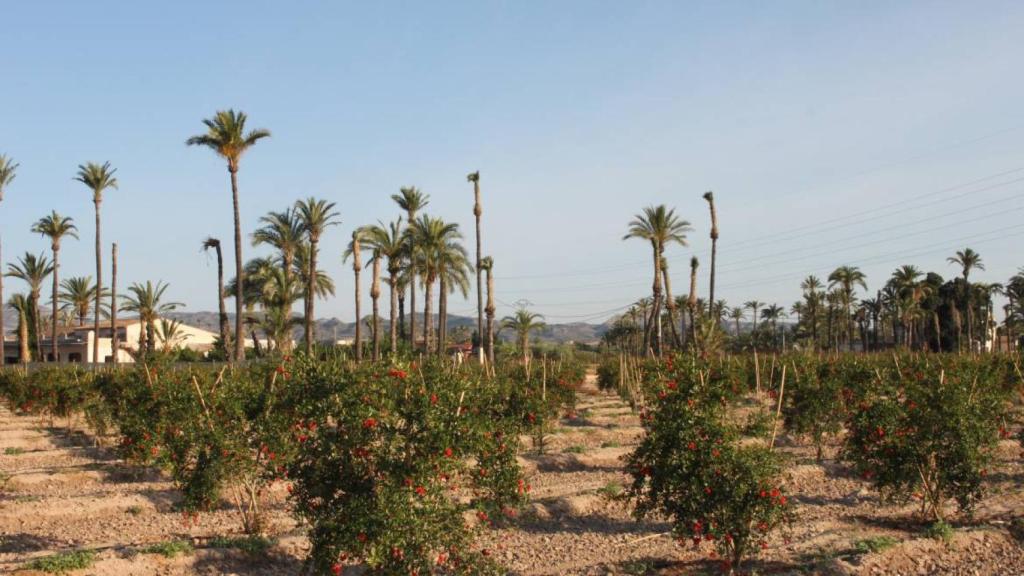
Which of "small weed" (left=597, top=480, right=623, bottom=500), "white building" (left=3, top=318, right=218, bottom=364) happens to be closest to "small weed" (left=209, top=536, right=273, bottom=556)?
"small weed" (left=597, top=480, right=623, bottom=500)

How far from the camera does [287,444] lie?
12.8m

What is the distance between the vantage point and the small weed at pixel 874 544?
13109 mm

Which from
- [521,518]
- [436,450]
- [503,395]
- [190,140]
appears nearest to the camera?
[436,450]

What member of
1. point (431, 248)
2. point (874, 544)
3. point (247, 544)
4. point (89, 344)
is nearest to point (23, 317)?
point (89, 344)

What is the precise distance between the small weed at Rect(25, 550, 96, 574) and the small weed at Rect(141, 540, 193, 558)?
0.81 m

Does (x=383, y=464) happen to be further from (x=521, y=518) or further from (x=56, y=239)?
(x=56, y=239)

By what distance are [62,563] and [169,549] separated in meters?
1.48

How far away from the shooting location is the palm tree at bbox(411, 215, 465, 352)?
48250mm

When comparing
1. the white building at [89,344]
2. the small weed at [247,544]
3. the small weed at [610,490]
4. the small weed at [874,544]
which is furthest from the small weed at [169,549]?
the white building at [89,344]

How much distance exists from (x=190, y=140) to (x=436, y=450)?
3758 centimetres

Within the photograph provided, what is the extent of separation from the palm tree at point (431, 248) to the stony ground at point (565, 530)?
2694 centimetres

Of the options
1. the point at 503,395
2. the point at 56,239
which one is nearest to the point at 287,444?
the point at 503,395

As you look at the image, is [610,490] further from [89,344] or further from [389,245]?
[89,344]

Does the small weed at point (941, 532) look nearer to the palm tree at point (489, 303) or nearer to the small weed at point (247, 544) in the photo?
the small weed at point (247, 544)
